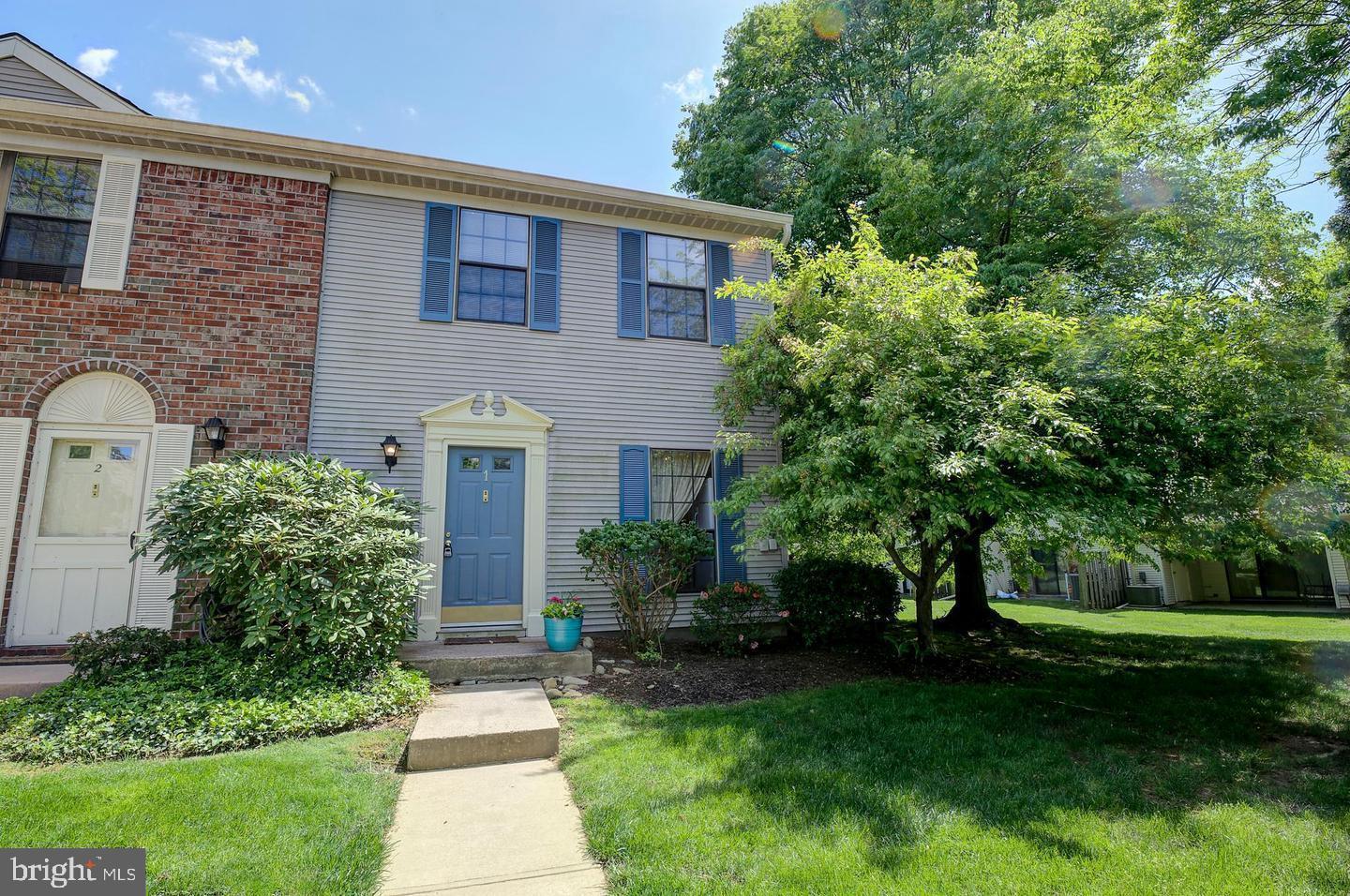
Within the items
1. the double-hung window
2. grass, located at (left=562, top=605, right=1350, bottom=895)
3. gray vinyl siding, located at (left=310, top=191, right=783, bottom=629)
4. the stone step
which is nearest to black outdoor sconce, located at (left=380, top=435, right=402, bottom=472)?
gray vinyl siding, located at (left=310, top=191, right=783, bottom=629)

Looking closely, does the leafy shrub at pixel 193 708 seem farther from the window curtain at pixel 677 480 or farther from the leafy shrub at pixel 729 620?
the window curtain at pixel 677 480

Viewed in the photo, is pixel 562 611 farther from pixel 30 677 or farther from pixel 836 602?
pixel 30 677

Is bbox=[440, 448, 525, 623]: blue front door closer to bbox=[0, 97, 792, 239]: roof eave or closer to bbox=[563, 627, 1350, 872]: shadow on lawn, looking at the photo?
bbox=[563, 627, 1350, 872]: shadow on lawn

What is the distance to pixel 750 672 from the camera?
18.7 ft

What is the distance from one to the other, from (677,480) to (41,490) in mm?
6415

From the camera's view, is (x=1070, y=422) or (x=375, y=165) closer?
(x=1070, y=422)

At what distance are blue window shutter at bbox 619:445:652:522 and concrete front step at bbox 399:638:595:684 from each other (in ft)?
6.49

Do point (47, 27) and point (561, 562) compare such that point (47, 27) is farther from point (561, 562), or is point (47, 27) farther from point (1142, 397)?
point (1142, 397)

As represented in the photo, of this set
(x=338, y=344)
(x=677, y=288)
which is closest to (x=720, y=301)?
(x=677, y=288)

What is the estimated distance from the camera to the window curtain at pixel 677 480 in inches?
301

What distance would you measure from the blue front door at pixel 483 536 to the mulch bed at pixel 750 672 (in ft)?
4.17

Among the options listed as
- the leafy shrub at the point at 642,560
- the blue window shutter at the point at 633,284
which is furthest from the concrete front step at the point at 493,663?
the blue window shutter at the point at 633,284

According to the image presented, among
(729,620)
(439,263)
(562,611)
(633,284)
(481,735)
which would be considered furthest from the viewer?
(633,284)

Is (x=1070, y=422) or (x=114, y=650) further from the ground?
(x=1070, y=422)
